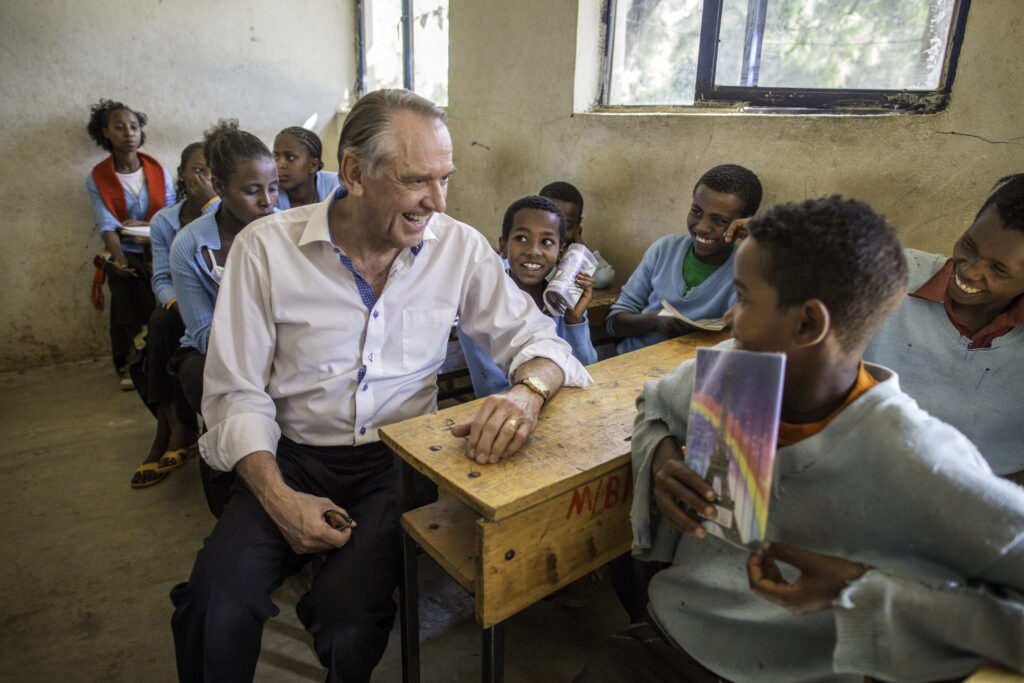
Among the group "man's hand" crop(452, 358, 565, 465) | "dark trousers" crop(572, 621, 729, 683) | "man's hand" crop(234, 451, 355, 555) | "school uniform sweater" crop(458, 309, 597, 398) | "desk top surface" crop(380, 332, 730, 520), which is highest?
"man's hand" crop(452, 358, 565, 465)

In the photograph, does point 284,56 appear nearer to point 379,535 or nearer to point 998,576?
point 379,535

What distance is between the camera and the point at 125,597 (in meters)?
2.20

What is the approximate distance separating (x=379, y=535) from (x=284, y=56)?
4873mm

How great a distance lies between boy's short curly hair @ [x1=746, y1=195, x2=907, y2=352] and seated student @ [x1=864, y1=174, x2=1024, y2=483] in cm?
75

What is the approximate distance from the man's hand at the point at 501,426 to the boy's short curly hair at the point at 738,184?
53.3 inches

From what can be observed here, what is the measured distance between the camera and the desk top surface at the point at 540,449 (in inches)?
45.9

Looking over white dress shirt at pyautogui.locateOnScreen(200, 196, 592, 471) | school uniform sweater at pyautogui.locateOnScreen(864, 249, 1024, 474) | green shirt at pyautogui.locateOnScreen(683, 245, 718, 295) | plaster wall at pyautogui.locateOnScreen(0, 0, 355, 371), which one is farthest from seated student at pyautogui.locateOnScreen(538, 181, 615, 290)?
plaster wall at pyautogui.locateOnScreen(0, 0, 355, 371)

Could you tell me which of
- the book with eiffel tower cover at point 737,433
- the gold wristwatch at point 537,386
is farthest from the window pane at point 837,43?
the book with eiffel tower cover at point 737,433

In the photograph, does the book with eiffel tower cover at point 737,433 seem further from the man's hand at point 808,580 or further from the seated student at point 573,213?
the seated student at point 573,213

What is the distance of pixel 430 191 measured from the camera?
161cm

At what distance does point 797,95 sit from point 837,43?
8.8 inches

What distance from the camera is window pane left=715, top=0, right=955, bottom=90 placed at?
217 cm

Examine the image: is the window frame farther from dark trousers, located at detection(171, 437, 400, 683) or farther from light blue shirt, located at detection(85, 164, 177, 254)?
light blue shirt, located at detection(85, 164, 177, 254)

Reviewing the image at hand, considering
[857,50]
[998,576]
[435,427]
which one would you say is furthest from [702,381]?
[857,50]
